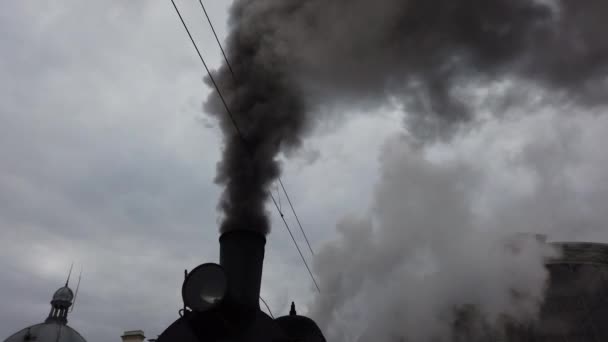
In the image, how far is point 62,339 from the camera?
67.6 ft

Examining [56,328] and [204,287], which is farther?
[56,328]

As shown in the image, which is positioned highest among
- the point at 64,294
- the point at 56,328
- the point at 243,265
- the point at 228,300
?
the point at 64,294

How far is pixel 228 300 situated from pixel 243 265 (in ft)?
1.83

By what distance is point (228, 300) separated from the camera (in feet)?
16.0

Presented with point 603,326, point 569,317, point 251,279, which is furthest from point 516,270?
point 251,279

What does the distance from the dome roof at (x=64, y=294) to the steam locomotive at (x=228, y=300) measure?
2496 cm

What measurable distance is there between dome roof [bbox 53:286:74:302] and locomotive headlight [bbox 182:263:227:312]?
25345mm

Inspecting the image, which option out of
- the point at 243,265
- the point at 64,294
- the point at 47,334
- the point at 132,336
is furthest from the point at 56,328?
the point at 243,265

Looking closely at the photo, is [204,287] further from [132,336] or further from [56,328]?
[132,336]

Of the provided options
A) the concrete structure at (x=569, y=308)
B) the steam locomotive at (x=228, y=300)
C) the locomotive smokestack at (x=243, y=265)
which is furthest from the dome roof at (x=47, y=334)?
the locomotive smokestack at (x=243, y=265)

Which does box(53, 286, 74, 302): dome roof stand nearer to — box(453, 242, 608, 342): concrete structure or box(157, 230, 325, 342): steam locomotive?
box(453, 242, 608, 342): concrete structure

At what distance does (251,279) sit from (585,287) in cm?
1313

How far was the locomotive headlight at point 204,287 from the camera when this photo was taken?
15.2 feet

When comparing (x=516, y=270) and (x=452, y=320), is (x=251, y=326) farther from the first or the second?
(x=516, y=270)
